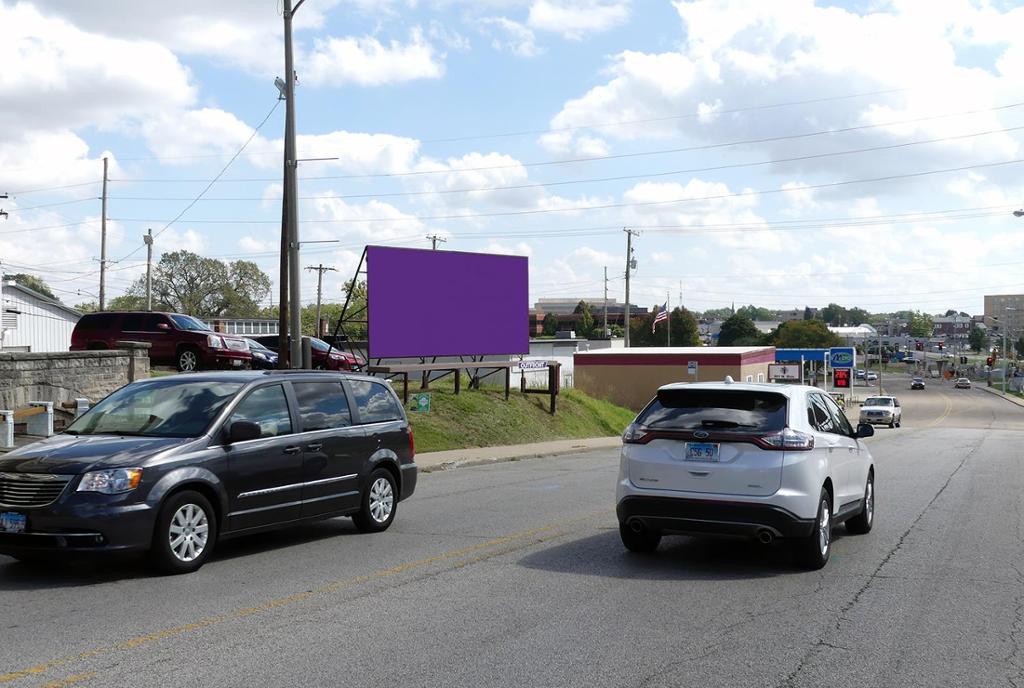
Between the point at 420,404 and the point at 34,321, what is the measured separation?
32.8 metres

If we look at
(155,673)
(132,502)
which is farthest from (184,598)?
(155,673)

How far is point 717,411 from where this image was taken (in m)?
9.32

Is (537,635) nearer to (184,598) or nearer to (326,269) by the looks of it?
(184,598)

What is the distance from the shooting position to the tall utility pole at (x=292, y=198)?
2172cm

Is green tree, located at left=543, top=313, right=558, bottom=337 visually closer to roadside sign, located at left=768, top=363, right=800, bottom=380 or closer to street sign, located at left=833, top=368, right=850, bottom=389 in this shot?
street sign, located at left=833, top=368, right=850, bottom=389

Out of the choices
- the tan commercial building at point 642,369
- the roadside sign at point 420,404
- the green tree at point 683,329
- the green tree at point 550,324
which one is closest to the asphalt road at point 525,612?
the roadside sign at point 420,404

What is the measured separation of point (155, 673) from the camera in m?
5.78

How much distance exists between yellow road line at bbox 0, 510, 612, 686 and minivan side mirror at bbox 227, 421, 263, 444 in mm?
1600

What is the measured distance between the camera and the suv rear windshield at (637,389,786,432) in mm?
9117

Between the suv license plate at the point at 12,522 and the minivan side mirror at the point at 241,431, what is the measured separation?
1.77 metres

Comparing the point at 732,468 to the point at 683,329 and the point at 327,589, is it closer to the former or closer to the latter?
the point at 327,589

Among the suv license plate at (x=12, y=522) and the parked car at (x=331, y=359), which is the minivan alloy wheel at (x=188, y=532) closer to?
the suv license plate at (x=12, y=522)

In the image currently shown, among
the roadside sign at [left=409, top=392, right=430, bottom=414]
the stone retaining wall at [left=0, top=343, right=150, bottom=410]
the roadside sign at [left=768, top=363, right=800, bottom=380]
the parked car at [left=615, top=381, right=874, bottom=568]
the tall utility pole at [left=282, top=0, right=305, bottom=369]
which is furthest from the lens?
the roadside sign at [left=768, top=363, right=800, bottom=380]

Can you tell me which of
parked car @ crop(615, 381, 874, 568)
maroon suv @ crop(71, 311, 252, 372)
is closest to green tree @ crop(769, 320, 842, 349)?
maroon suv @ crop(71, 311, 252, 372)
